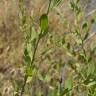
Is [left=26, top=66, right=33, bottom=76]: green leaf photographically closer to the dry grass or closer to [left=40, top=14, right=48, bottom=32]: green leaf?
[left=40, top=14, right=48, bottom=32]: green leaf

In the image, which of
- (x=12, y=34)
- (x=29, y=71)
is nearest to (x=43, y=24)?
(x=29, y=71)

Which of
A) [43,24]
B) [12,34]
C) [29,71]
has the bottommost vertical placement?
[29,71]

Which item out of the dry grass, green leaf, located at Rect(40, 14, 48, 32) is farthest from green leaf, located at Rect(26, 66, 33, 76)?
the dry grass

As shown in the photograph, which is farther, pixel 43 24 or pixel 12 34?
pixel 12 34

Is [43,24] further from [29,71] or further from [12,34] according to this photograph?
[12,34]

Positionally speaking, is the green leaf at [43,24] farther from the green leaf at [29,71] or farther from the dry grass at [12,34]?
the dry grass at [12,34]

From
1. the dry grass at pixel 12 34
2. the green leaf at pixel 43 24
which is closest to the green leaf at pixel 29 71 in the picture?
the green leaf at pixel 43 24

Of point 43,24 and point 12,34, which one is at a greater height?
point 12,34

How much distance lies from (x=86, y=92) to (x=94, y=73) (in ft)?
0.85

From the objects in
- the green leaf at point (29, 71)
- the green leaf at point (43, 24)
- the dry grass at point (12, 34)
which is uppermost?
the dry grass at point (12, 34)

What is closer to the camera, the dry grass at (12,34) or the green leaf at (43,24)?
the green leaf at (43,24)

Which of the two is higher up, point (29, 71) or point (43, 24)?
point (43, 24)

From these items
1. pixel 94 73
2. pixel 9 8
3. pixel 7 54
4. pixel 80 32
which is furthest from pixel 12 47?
pixel 94 73

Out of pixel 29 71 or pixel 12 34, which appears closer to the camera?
pixel 29 71
